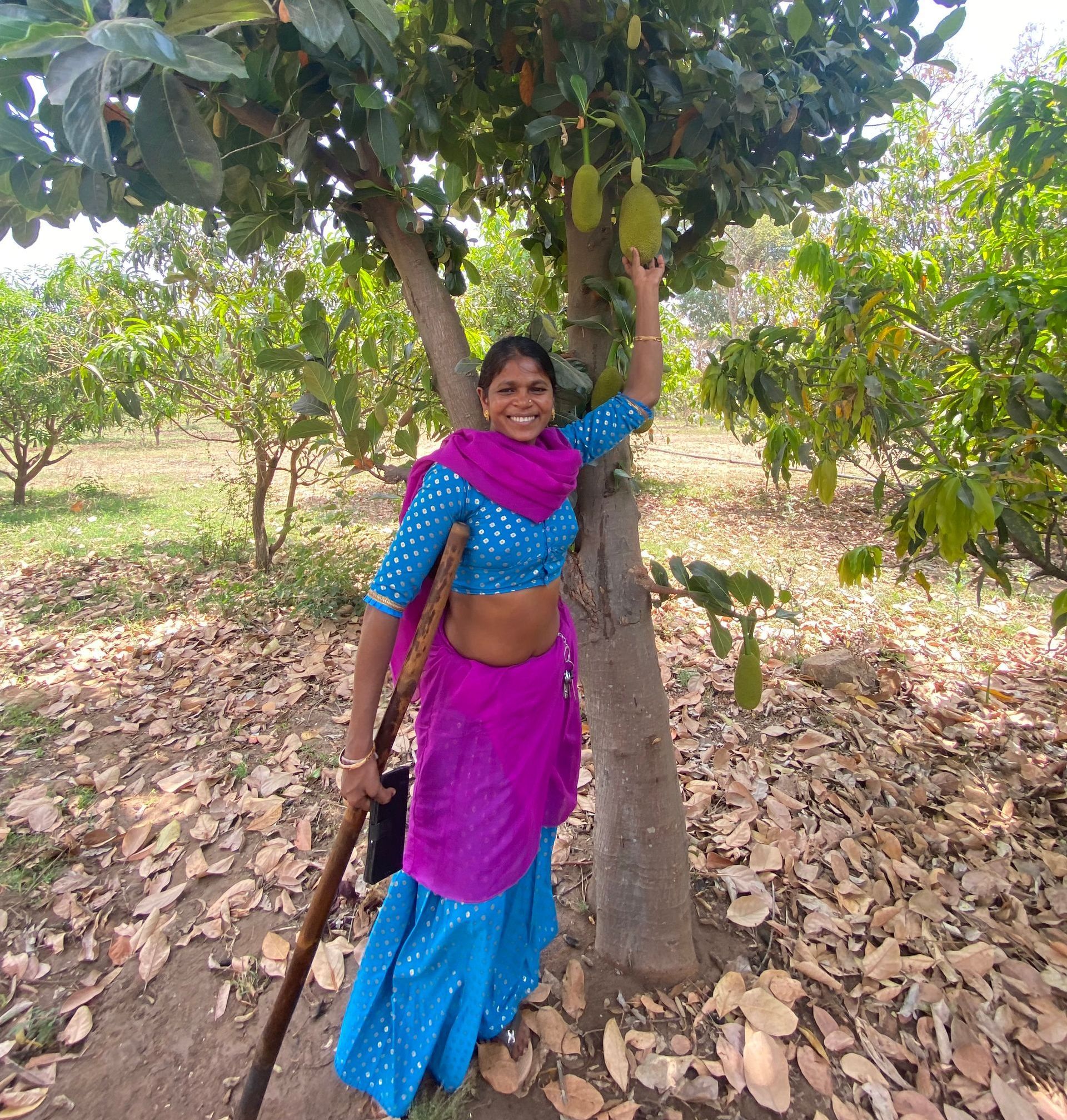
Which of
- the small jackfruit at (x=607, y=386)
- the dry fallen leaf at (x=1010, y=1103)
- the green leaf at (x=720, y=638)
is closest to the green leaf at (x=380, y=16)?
the small jackfruit at (x=607, y=386)

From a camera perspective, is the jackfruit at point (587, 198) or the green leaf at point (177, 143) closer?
the green leaf at point (177, 143)

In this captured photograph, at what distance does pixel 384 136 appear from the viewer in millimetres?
1096

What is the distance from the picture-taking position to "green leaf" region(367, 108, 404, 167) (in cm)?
109

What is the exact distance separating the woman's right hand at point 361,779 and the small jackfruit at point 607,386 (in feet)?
2.59

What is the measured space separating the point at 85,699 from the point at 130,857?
49.3 inches

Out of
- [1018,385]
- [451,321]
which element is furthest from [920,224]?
[451,321]

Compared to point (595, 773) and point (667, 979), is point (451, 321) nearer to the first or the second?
point (595, 773)

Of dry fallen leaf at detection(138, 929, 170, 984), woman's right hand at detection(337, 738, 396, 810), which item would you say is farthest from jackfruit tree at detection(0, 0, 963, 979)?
dry fallen leaf at detection(138, 929, 170, 984)

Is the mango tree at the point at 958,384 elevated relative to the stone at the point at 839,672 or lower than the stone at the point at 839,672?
elevated

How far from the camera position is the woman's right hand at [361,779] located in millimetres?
1188

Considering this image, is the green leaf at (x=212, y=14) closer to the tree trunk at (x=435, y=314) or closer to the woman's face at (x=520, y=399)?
the woman's face at (x=520, y=399)

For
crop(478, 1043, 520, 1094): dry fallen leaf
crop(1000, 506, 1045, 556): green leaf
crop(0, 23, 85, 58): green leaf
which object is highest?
crop(0, 23, 85, 58): green leaf

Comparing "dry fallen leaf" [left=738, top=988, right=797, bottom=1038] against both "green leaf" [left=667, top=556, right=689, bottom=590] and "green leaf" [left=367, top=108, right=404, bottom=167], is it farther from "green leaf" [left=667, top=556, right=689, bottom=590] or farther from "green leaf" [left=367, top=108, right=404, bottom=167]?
"green leaf" [left=367, top=108, right=404, bottom=167]

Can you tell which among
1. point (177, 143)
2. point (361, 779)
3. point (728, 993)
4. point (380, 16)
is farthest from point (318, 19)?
point (728, 993)
